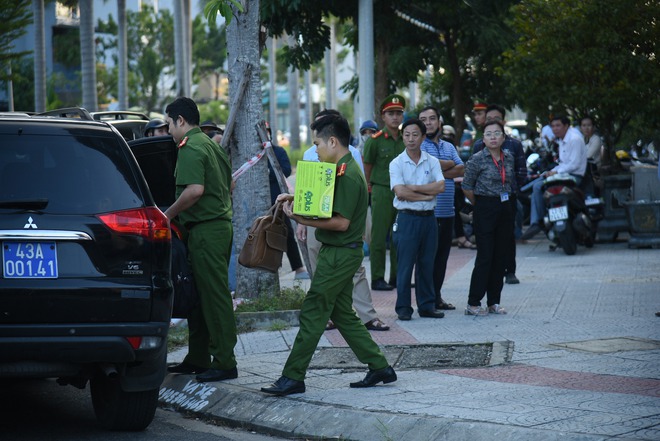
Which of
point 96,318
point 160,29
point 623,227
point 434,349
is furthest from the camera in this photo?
point 160,29

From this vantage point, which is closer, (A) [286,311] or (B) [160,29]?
(A) [286,311]

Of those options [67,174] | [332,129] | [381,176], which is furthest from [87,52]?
[67,174]

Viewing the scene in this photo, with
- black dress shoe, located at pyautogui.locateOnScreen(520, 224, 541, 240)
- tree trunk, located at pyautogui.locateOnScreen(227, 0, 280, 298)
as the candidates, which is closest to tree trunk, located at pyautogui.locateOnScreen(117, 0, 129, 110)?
black dress shoe, located at pyautogui.locateOnScreen(520, 224, 541, 240)

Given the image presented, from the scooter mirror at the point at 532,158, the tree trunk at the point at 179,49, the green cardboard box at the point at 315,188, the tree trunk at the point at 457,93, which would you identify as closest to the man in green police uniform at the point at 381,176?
the green cardboard box at the point at 315,188

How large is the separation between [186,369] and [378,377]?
161cm

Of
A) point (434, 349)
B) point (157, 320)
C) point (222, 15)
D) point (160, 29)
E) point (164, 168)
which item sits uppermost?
point (160, 29)

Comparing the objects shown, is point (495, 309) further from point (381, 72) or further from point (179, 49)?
point (179, 49)

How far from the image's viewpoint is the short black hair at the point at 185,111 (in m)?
7.81

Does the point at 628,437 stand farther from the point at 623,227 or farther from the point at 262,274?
the point at 623,227

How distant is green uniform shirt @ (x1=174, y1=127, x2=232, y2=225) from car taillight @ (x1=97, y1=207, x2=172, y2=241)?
1.13m

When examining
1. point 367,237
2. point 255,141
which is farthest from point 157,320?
point 367,237

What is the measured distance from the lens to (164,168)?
28.9 feet

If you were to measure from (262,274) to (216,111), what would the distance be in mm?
44521

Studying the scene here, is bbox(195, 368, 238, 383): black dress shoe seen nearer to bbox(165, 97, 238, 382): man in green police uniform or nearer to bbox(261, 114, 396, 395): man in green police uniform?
bbox(165, 97, 238, 382): man in green police uniform
